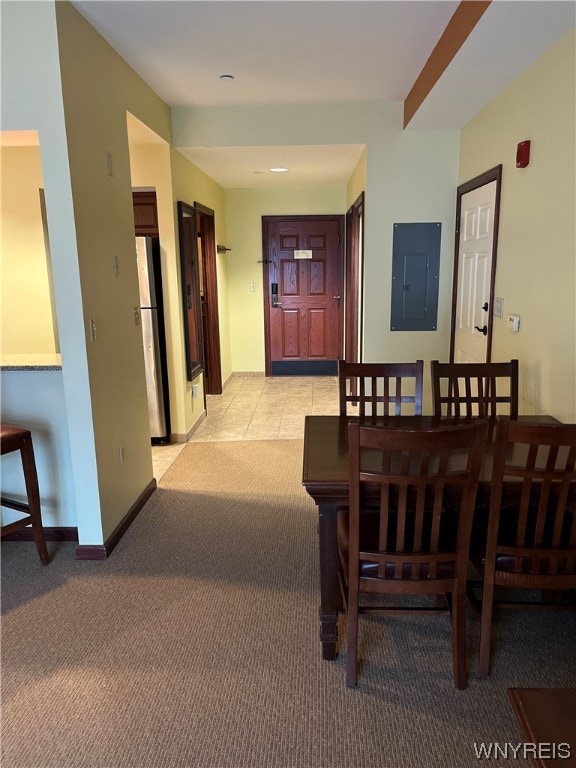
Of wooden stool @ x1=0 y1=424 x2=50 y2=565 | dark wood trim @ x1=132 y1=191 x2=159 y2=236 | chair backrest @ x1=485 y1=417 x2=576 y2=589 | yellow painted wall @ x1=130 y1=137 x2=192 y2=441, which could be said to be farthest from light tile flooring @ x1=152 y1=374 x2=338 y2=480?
chair backrest @ x1=485 y1=417 x2=576 y2=589

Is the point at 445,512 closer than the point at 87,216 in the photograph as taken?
Yes

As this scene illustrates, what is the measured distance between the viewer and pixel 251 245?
6457 mm

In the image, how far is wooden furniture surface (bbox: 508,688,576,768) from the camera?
3.29 feet

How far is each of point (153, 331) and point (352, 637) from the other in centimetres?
293

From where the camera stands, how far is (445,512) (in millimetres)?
2184

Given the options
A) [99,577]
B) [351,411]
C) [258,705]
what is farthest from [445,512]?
[351,411]

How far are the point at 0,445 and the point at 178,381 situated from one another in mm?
1970

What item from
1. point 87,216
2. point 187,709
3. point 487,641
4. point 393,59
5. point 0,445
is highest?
point 393,59

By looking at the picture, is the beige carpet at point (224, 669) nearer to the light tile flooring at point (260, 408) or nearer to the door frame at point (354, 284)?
the light tile flooring at point (260, 408)

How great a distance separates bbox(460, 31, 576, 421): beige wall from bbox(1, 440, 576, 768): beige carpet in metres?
1.10

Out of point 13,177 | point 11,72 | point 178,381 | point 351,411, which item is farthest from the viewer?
point 351,411

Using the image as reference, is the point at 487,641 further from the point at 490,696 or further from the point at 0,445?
the point at 0,445

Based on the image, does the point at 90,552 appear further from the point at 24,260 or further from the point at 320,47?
the point at 320,47

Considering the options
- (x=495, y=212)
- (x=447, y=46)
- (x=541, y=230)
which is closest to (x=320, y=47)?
(x=447, y=46)
